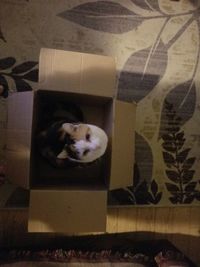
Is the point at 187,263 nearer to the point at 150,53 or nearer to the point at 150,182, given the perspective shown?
the point at 150,182

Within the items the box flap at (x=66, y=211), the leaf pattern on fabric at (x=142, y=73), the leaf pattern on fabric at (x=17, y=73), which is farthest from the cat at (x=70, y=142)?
the leaf pattern on fabric at (x=142, y=73)

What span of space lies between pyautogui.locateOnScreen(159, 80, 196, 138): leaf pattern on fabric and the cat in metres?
0.43

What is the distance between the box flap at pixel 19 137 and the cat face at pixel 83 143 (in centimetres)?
12

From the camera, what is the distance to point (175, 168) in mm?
1373

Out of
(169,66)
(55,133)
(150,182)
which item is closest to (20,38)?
(55,133)

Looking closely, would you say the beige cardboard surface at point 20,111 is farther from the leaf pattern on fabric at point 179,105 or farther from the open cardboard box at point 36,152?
the leaf pattern on fabric at point 179,105

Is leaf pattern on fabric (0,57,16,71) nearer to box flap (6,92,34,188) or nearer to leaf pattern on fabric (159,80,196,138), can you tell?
box flap (6,92,34,188)

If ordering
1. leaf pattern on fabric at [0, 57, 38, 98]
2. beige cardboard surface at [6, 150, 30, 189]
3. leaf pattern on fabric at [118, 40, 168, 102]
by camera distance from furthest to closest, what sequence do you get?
leaf pattern on fabric at [118, 40, 168, 102] → leaf pattern on fabric at [0, 57, 38, 98] → beige cardboard surface at [6, 150, 30, 189]

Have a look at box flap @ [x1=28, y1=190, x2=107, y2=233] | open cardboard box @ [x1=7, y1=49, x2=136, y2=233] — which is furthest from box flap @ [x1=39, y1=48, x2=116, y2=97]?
box flap @ [x1=28, y1=190, x2=107, y2=233]

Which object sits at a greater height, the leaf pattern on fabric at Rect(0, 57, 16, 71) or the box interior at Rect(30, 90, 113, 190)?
the leaf pattern on fabric at Rect(0, 57, 16, 71)

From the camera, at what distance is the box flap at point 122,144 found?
3.47 feet

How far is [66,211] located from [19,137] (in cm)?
28

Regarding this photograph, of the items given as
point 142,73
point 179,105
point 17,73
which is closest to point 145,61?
point 142,73

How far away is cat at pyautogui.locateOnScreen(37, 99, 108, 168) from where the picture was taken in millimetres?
996
